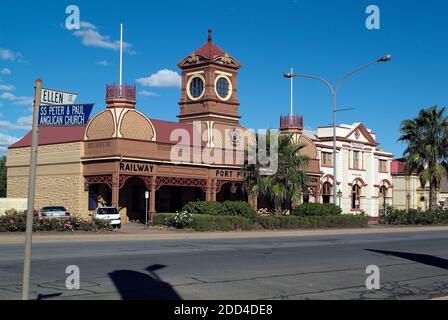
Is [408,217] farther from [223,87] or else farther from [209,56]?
[209,56]

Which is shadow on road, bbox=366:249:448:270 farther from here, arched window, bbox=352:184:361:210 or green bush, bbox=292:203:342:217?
arched window, bbox=352:184:361:210

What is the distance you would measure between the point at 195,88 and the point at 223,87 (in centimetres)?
233

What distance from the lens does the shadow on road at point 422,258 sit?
1739cm

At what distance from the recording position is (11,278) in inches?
492

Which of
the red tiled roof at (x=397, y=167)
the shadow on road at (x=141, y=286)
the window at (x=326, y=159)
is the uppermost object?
the red tiled roof at (x=397, y=167)

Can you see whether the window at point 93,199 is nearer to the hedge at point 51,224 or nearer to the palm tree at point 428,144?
the hedge at point 51,224

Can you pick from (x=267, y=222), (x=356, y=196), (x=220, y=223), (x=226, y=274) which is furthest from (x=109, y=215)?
(x=356, y=196)

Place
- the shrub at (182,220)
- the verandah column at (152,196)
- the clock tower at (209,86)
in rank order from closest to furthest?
the shrub at (182,220) < the verandah column at (152,196) < the clock tower at (209,86)

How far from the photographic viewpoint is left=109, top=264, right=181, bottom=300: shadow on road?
416 inches

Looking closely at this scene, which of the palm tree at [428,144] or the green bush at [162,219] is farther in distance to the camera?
the palm tree at [428,144]

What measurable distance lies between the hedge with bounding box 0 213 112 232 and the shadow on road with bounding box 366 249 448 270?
15.6 m

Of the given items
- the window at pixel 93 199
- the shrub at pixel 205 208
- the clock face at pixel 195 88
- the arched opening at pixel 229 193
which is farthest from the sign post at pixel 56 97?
the clock face at pixel 195 88

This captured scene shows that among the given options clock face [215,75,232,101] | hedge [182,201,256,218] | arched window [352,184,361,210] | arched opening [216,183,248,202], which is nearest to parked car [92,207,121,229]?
hedge [182,201,256,218]

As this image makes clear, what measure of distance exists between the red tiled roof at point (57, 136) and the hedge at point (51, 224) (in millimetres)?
10777
